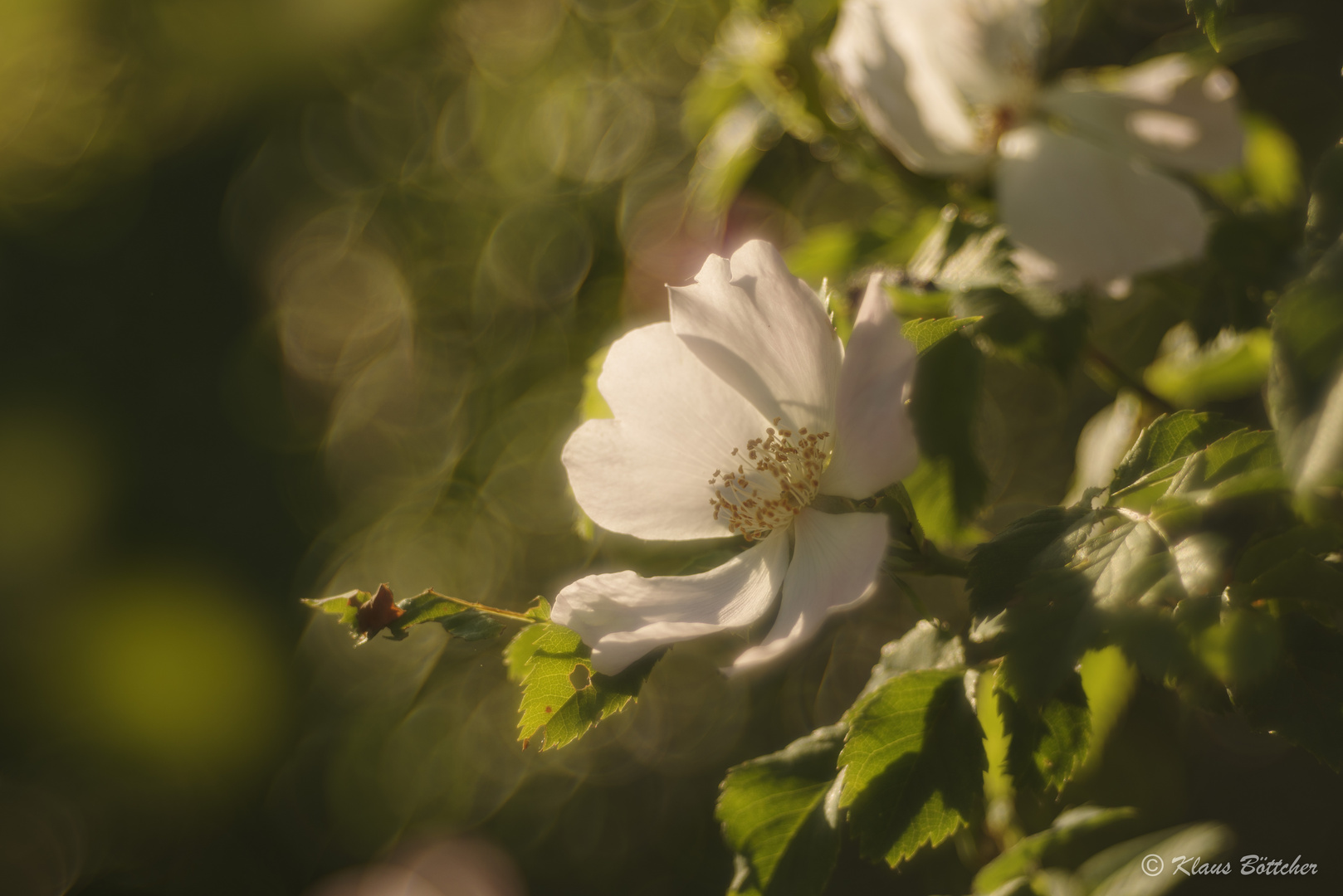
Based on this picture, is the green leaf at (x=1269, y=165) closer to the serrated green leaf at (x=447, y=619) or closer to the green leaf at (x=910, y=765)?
the green leaf at (x=910, y=765)

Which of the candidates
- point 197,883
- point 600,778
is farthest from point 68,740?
point 600,778

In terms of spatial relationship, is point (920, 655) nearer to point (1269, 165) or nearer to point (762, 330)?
point (762, 330)

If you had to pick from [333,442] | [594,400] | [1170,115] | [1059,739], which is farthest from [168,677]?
[1170,115]

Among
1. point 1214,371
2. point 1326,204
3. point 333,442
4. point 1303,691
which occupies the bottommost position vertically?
point 333,442

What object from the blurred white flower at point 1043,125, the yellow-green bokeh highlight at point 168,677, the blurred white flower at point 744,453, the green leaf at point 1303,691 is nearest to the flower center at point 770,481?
the blurred white flower at point 744,453

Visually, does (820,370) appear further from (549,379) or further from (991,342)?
(549,379)

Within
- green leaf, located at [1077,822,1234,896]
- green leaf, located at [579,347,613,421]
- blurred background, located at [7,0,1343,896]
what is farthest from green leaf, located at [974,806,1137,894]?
blurred background, located at [7,0,1343,896]
